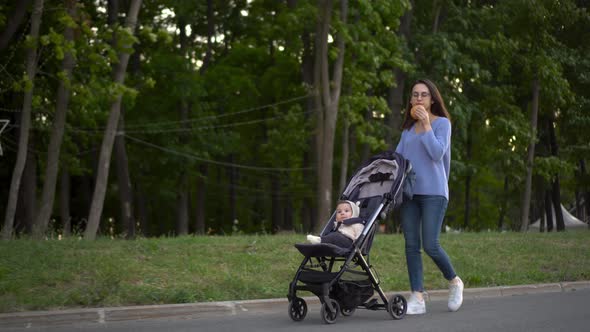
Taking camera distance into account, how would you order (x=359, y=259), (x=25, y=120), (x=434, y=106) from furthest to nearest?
(x=25, y=120)
(x=434, y=106)
(x=359, y=259)

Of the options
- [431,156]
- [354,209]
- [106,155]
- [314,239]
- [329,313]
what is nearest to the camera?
[314,239]

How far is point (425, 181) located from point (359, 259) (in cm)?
110

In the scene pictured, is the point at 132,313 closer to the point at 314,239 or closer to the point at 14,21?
the point at 314,239

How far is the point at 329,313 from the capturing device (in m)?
8.32

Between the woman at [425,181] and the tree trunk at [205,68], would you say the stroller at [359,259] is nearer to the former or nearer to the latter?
the woman at [425,181]

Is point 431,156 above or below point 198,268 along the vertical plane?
above

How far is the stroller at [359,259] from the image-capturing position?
27.1ft

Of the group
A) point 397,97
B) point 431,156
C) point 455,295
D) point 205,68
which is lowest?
point 455,295

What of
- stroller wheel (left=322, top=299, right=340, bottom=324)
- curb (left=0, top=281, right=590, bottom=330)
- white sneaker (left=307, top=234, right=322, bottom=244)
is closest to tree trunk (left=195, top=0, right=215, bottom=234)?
curb (left=0, top=281, right=590, bottom=330)

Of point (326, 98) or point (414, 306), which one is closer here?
point (414, 306)

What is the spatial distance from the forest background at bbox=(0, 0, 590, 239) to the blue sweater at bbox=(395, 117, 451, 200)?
33.9 ft

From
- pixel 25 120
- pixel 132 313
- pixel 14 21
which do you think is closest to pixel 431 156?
pixel 132 313

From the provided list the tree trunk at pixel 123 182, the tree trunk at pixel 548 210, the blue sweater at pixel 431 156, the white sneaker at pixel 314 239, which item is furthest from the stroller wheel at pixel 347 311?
the tree trunk at pixel 548 210

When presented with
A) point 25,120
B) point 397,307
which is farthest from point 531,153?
point 397,307
